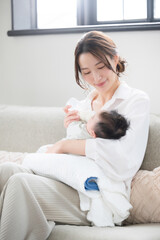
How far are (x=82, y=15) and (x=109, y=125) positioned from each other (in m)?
1.35

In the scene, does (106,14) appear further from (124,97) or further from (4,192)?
(4,192)

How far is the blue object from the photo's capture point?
1616 millimetres

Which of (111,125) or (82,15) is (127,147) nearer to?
(111,125)

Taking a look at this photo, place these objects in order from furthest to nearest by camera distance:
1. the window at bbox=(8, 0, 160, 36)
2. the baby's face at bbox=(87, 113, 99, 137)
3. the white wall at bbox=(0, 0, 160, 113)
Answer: the window at bbox=(8, 0, 160, 36) < the white wall at bbox=(0, 0, 160, 113) < the baby's face at bbox=(87, 113, 99, 137)

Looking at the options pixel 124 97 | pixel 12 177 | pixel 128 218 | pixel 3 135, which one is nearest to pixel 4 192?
pixel 12 177

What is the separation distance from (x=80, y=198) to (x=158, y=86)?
1.02m

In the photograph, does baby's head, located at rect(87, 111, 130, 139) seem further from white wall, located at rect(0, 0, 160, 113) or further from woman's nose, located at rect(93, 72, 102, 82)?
white wall, located at rect(0, 0, 160, 113)

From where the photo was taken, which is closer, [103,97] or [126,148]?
[126,148]

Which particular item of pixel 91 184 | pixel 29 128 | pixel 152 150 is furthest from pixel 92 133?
pixel 29 128

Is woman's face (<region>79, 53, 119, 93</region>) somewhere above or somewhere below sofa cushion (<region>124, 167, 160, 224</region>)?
above

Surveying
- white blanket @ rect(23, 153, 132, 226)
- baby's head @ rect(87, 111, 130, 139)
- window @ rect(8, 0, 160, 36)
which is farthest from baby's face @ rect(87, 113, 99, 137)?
window @ rect(8, 0, 160, 36)

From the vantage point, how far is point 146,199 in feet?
5.39

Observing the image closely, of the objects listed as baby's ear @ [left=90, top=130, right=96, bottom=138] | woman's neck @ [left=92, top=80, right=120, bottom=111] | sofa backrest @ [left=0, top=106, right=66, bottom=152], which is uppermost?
woman's neck @ [left=92, top=80, right=120, bottom=111]

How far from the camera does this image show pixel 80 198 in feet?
5.32
